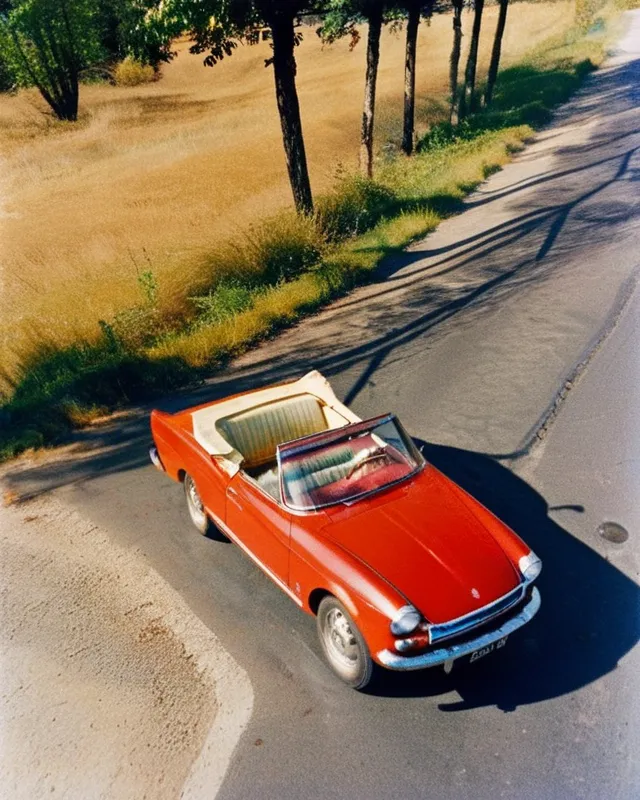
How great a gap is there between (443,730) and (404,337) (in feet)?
20.9

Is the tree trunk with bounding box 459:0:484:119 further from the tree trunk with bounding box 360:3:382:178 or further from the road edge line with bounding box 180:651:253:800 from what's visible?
the road edge line with bounding box 180:651:253:800

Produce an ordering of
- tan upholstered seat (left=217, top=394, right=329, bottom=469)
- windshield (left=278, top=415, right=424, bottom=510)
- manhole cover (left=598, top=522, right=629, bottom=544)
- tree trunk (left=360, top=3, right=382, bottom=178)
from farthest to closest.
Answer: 1. tree trunk (left=360, top=3, right=382, bottom=178)
2. tan upholstered seat (left=217, top=394, right=329, bottom=469)
3. manhole cover (left=598, top=522, right=629, bottom=544)
4. windshield (left=278, top=415, right=424, bottom=510)

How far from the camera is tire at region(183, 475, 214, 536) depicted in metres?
5.82

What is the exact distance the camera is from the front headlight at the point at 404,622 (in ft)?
12.5

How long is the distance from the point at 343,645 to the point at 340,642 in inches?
1.2

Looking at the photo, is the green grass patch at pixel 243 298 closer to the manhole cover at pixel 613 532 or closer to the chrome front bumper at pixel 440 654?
the manhole cover at pixel 613 532

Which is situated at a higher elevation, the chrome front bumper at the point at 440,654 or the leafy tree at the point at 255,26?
the leafy tree at the point at 255,26

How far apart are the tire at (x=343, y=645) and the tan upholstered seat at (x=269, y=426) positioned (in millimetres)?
1777

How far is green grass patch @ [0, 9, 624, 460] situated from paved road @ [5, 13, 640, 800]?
56 centimetres

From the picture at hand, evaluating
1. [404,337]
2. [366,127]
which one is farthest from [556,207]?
[404,337]

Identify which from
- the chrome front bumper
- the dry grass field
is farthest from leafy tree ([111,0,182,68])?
the chrome front bumper

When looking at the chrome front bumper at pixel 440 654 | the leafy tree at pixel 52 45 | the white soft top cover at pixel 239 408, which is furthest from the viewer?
the leafy tree at pixel 52 45

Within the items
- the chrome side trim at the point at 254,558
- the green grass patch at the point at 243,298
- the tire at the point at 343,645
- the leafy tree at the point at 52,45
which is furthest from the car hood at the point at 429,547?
the leafy tree at the point at 52,45

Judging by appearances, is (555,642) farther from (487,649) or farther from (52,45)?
(52,45)
